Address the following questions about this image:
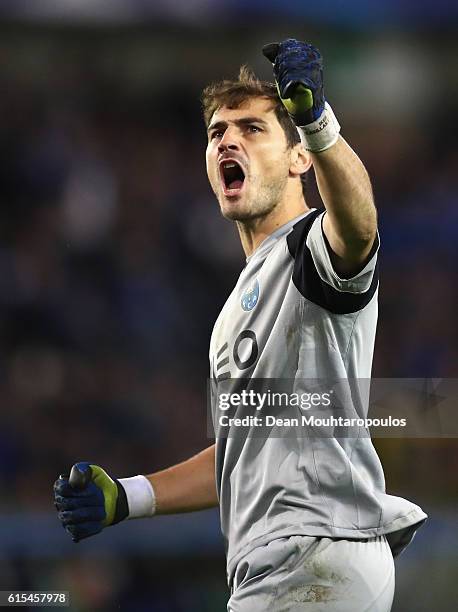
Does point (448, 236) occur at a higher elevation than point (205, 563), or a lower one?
higher

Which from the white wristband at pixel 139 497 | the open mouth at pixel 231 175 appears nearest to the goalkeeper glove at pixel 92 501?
the white wristband at pixel 139 497

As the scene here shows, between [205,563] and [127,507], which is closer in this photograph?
[127,507]

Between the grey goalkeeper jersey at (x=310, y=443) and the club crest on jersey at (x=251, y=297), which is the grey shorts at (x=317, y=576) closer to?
the grey goalkeeper jersey at (x=310, y=443)

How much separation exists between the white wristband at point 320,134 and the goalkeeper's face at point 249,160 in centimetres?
67

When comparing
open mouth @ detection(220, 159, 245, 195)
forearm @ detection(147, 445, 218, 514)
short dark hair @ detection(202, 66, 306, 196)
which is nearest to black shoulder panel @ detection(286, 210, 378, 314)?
open mouth @ detection(220, 159, 245, 195)

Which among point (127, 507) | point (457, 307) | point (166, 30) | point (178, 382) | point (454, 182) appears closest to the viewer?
point (127, 507)

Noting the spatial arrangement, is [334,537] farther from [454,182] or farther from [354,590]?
[454,182]

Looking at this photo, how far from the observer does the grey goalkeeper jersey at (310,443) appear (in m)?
2.35

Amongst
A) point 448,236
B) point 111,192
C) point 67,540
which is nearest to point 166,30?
point 111,192

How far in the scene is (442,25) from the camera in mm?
9055

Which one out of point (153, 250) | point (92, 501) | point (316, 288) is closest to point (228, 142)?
point (316, 288)

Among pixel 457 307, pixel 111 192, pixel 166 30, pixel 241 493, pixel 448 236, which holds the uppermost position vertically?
pixel 166 30

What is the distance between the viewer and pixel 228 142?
291 centimetres

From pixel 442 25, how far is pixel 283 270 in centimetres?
717
